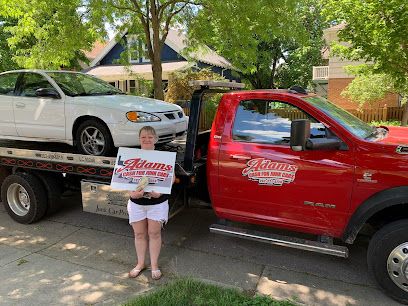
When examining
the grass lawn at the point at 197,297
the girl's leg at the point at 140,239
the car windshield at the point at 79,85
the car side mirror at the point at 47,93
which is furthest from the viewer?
the car windshield at the point at 79,85

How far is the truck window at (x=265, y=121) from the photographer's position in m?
4.35

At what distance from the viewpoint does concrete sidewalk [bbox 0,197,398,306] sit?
4039mm

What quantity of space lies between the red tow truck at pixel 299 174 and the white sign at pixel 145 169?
45 cm

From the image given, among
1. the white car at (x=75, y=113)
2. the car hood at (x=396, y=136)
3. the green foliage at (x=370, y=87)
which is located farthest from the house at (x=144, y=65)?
the car hood at (x=396, y=136)

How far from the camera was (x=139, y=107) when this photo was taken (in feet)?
18.3

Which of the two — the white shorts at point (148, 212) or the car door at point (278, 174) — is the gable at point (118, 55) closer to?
the car door at point (278, 174)

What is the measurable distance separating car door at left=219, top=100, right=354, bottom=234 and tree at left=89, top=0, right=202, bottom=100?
18.7 feet

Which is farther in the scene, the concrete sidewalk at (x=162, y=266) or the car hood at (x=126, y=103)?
the car hood at (x=126, y=103)

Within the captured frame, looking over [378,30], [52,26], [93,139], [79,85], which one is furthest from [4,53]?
[378,30]

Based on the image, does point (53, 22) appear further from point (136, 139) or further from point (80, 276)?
point (80, 276)

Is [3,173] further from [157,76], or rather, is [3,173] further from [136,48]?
[136,48]

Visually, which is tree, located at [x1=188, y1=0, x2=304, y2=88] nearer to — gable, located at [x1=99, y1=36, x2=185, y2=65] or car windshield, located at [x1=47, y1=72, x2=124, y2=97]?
car windshield, located at [x1=47, y1=72, x2=124, y2=97]

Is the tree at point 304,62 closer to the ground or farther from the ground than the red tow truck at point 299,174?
farther from the ground

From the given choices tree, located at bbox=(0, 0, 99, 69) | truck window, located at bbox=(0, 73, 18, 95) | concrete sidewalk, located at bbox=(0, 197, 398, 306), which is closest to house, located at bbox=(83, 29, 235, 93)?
tree, located at bbox=(0, 0, 99, 69)
